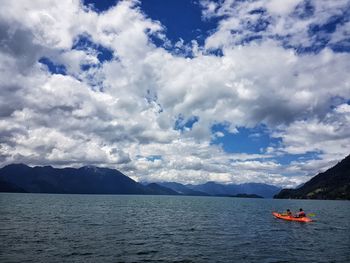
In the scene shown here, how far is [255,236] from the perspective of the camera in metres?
63.2

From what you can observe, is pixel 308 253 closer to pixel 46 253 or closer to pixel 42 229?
pixel 46 253

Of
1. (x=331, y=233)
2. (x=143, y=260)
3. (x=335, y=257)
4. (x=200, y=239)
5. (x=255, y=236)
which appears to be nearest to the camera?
(x=143, y=260)

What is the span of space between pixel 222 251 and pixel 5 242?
31.2 meters

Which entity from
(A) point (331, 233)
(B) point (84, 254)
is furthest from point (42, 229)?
(A) point (331, 233)

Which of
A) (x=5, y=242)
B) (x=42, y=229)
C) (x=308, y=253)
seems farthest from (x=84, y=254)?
(x=308, y=253)

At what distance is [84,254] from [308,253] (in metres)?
31.3

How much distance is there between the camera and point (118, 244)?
166 ft

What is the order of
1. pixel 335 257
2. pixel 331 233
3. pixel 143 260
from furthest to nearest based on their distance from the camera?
1. pixel 331 233
2. pixel 335 257
3. pixel 143 260

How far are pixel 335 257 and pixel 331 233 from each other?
28.3 metres

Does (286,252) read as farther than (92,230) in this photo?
No

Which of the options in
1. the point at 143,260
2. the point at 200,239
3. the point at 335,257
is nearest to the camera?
the point at 143,260

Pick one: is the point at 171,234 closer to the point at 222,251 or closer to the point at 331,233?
the point at 222,251

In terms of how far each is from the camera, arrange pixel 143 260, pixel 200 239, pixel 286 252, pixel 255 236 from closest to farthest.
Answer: pixel 143 260, pixel 286 252, pixel 200 239, pixel 255 236

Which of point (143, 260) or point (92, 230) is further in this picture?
point (92, 230)
